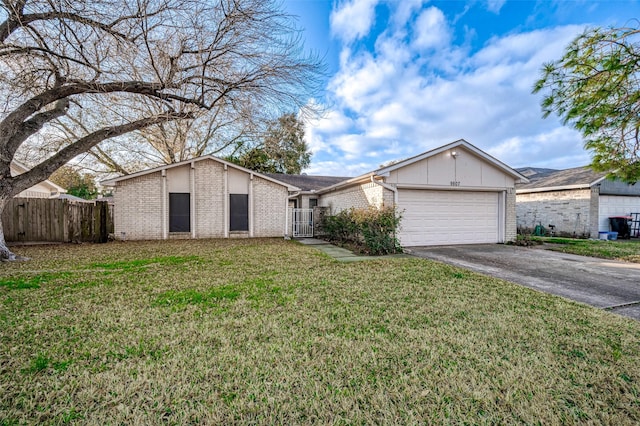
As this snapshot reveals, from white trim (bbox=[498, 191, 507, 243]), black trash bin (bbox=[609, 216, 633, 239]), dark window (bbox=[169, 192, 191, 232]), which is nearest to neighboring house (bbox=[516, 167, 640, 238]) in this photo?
black trash bin (bbox=[609, 216, 633, 239])

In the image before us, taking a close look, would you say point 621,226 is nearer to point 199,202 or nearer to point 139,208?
point 199,202

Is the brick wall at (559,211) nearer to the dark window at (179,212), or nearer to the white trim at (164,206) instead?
the dark window at (179,212)

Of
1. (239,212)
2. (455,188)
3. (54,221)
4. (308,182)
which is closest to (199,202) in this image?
(239,212)

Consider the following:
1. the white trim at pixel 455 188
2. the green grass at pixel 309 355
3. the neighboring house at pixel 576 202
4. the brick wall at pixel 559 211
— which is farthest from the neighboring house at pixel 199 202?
the brick wall at pixel 559 211

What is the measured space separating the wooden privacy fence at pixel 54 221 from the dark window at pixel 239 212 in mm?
4790

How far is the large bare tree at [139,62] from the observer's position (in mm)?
5910

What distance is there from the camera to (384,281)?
5.28 meters

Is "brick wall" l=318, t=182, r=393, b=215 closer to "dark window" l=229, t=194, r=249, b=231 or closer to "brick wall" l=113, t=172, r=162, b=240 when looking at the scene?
"dark window" l=229, t=194, r=249, b=231

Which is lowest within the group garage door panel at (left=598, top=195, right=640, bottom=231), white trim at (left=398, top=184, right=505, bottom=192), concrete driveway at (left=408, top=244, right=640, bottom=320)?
concrete driveway at (left=408, top=244, right=640, bottom=320)

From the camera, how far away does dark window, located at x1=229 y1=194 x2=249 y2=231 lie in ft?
43.0

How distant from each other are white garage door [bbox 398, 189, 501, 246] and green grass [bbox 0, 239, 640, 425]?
5367mm

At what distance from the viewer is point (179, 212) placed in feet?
40.7

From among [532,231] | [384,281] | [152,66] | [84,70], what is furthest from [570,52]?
[532,231]

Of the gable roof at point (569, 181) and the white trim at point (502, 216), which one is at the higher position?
the gable roof at point (569, 181)
